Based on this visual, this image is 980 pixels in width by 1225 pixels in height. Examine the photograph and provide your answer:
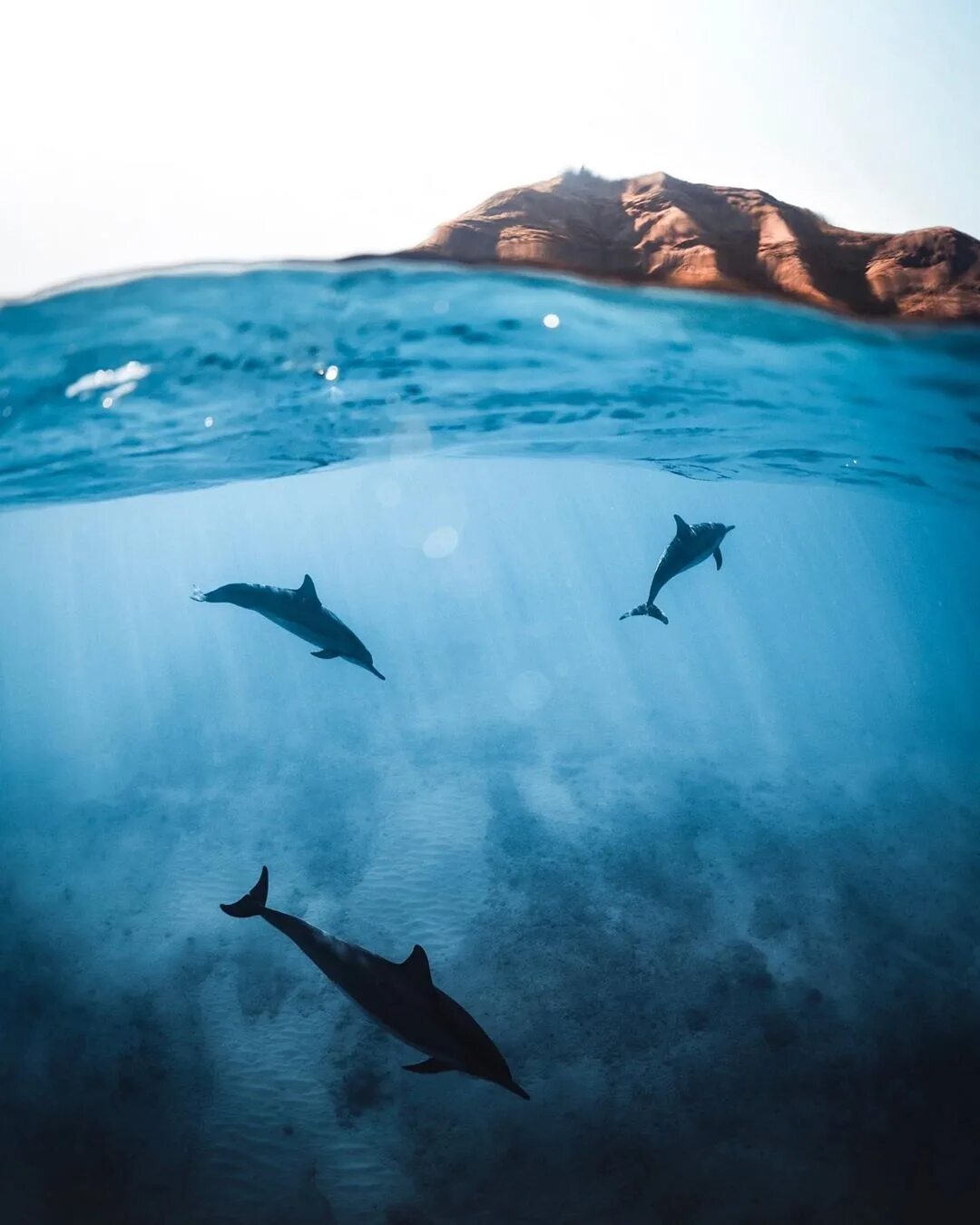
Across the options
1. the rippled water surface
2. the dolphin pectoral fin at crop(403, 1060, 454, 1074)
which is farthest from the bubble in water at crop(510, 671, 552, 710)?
the dolphin pectoral fin at crop(403, 1060, 454, 1074)

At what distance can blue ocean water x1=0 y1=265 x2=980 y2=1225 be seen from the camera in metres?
8.08

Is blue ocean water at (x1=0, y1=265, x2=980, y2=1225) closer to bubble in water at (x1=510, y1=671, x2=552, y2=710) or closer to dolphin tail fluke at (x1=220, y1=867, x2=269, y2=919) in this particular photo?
bubble in water at (x1=510, y1=671, x2=552, y2=710)

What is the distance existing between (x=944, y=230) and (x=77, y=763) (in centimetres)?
2481

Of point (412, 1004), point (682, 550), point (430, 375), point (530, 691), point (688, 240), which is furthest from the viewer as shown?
point (530, 691)

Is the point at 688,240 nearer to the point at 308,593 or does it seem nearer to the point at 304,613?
the point at 308,593

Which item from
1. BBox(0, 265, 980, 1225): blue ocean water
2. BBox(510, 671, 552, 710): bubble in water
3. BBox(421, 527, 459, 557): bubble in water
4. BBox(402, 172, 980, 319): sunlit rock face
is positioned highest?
BBox(402, 172, 980, 319): sunlit rock face

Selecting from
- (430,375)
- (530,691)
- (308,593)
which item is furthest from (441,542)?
(308,593)

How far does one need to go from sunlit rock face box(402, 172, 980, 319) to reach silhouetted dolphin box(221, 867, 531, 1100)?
305 inches

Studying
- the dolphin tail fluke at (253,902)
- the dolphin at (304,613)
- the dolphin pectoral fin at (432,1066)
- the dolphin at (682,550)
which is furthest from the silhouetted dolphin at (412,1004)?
the dolphin at (682,550)

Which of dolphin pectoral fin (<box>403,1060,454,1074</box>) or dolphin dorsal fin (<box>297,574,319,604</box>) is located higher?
dolphin dorsal fin (<box>297,574,319,604</box>)

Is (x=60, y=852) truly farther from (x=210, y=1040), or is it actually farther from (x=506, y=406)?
(x=506, y=406)

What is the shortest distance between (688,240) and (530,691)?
17.0m

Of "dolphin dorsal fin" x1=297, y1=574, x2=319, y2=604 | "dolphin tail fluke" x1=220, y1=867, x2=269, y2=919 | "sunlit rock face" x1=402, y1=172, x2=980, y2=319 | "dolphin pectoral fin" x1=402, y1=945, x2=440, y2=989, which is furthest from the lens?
"sunlit rock face" x1=402, y1=172, x2=980, y2=319

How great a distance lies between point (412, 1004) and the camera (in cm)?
496
